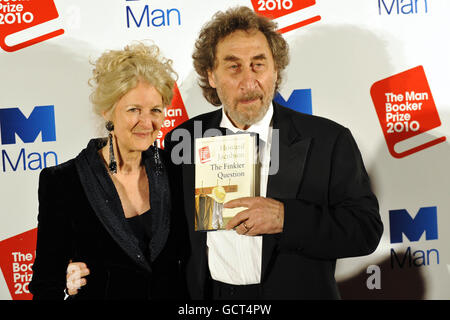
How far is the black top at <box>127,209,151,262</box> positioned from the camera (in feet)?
5.63

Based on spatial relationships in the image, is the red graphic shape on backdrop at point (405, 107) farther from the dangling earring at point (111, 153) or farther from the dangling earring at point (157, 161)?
the dangling earring at point (111, 153)

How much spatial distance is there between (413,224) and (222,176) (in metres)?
1.28

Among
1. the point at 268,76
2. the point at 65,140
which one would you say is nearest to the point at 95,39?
the point at 65,140

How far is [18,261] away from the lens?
2.38 meters

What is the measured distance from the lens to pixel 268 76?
191cm

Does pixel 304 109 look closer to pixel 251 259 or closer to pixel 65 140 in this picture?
pixel 251 259

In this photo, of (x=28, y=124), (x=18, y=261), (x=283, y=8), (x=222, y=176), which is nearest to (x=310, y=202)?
(x=222, y=176)

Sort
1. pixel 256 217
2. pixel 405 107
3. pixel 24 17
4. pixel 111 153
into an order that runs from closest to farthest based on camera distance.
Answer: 1. pixel 256 217
2. pixel 111 153
3. pixel 24 17
4. pixel 405 107

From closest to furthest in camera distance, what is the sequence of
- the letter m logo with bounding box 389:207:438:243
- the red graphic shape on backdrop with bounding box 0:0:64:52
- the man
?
the man < the red graphic shape on backdrop with bounding box 0:0:64:52 < the letter m logo with bounding box 389:207:438:243

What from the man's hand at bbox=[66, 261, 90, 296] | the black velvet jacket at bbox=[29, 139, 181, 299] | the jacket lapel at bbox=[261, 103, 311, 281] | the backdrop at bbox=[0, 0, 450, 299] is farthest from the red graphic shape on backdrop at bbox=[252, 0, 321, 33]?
the man's hand at bbox=[66, 261, 90, 296]

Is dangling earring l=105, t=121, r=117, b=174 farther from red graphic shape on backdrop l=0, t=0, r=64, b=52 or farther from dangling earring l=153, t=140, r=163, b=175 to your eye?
red graphic shape on backdrop l=0, t=0, r=64, b=52

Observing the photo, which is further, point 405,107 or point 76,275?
point 405,107

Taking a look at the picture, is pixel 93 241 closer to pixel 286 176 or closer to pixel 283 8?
pixel 286 176

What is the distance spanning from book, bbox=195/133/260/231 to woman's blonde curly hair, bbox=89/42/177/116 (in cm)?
32
